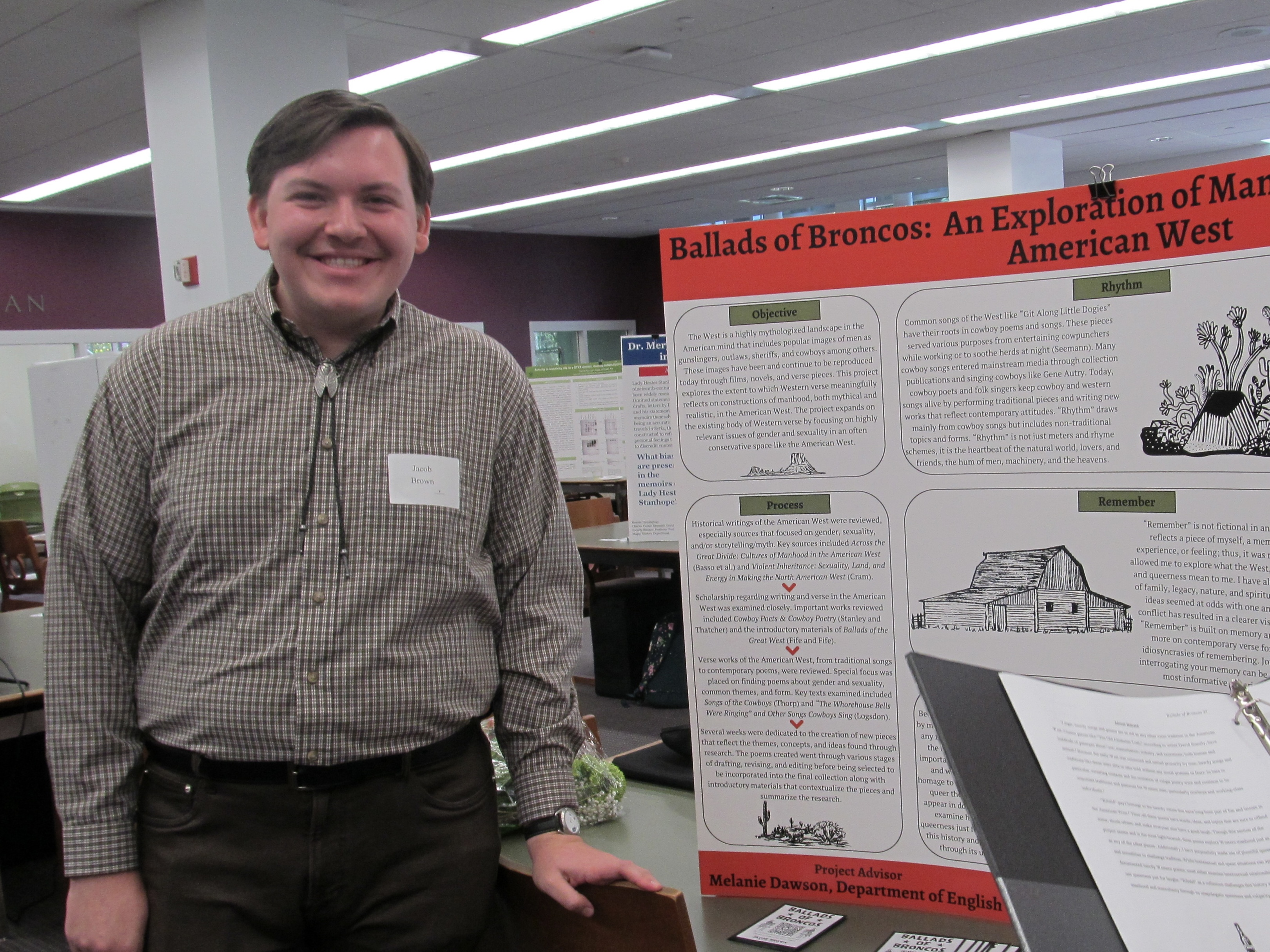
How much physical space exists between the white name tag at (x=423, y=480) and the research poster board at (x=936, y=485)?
1.01 feet

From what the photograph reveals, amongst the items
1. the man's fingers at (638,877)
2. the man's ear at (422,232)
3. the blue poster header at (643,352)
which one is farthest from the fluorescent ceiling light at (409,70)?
the man's fingers at (638,877)

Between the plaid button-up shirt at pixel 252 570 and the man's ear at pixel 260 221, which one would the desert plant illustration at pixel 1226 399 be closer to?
the plaid button-up shirt at pixel 252 570

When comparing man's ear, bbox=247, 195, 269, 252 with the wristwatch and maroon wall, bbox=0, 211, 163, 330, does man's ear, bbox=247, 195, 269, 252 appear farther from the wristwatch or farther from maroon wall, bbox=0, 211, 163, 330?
maroon wall, bbox=0, 211, 163, 330

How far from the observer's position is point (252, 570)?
1.27 metres

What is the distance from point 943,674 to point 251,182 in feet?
3.52

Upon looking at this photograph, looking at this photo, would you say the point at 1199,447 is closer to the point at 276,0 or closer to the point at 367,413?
the point at 367,413

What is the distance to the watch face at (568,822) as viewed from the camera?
1.38 meters

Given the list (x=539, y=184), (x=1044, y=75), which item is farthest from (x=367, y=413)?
(x=539, y=184)

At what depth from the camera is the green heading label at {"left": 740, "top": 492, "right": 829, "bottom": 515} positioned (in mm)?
1390

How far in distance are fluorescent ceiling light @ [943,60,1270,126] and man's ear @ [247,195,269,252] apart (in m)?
8.14

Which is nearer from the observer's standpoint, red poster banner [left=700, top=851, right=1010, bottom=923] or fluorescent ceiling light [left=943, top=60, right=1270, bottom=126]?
red poster banner [left=700, top=851, right=1010, bottom=923]

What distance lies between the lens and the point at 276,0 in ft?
16.6

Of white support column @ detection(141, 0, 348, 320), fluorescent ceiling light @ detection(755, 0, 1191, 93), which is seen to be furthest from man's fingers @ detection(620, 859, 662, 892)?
fluorescent ceiling light @ detection(755, 0, 1191, 93)

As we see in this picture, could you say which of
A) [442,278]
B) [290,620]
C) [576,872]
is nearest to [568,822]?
[576,872]
